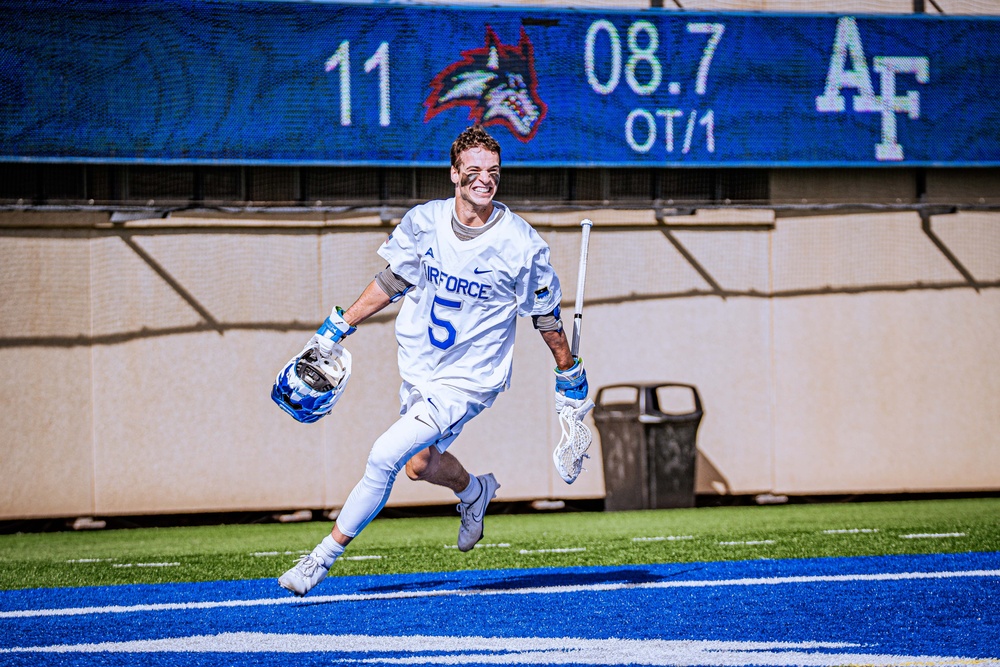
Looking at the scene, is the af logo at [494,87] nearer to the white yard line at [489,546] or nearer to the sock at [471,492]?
the white yard line at [489,546]

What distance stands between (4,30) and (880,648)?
32.4ft

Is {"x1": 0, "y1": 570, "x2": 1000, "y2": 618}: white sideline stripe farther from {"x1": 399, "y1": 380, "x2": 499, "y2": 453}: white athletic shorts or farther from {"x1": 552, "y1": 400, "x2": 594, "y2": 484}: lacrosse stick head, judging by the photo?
{"x1": 399, "y1": 380, "x2": 499, "y2": 453}: white athletic shorts

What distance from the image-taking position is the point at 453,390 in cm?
616

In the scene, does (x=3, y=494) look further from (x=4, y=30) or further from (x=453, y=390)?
(x=453, y=390)

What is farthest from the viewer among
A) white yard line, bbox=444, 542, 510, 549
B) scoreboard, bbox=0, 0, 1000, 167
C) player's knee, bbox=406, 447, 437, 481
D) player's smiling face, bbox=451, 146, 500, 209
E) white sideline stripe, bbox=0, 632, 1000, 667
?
scoreboard, bbox=0, 0, 1000, 167

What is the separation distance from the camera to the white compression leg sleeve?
5957 mm

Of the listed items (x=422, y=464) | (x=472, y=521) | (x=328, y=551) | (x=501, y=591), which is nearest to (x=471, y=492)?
(x=472, y=521)

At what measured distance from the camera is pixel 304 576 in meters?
5.81

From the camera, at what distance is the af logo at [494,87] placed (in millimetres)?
12117

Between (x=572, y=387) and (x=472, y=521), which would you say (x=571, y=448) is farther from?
(x=472, y=521)

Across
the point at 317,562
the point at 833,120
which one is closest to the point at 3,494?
the point at 317,562

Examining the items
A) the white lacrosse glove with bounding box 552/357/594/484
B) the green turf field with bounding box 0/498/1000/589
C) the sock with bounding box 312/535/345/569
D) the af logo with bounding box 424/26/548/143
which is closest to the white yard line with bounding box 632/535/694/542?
the green turf field with bounding box 0/498/1000/589

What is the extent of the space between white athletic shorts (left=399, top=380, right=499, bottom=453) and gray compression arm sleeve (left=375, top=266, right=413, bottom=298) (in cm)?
50

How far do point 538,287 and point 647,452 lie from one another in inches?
244
